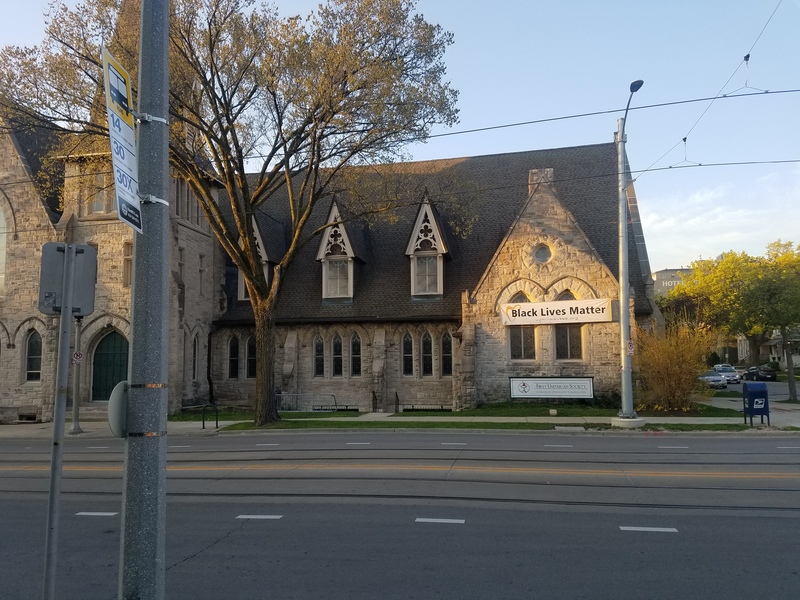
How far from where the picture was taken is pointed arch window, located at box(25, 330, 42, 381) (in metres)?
25.9

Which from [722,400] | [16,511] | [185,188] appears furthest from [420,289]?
[16,511]

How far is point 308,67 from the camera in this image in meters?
17.7

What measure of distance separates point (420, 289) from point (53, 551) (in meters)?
23.7

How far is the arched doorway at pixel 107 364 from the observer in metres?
25.5

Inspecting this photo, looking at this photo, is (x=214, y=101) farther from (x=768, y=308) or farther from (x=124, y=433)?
(x=768, y=308)

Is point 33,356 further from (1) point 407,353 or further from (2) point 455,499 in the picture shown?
(2) point 455,499

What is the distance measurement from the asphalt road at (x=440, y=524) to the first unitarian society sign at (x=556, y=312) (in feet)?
34.1

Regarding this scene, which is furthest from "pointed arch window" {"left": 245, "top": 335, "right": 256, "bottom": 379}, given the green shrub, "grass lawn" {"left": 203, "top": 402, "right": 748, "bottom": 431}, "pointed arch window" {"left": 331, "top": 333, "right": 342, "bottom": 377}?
the green shrub

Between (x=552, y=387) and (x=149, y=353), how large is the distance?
2131 centimetres

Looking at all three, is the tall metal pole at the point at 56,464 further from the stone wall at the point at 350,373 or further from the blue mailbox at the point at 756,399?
the stone wall at the point at 350,373

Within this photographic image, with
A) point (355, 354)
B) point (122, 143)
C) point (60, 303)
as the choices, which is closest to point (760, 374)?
point (355, 354)

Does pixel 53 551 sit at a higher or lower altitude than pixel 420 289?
lower

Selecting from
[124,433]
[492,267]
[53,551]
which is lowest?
[53,551]

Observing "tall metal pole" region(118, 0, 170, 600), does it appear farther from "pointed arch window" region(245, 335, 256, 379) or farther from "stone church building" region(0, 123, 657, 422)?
"pointed arch window" region(245, 335, 256, 379)
